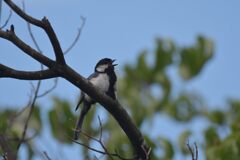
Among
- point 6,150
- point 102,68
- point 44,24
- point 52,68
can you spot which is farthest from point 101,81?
point 44,24

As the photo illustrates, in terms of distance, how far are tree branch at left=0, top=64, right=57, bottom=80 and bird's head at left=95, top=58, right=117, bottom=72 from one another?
7.66 feet

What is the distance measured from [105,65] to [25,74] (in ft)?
8.29

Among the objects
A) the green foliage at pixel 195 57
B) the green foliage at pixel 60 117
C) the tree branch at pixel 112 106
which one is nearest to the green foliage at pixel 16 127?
the green foliage at pixel 60 117

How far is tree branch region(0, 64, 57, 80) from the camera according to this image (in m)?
4.35

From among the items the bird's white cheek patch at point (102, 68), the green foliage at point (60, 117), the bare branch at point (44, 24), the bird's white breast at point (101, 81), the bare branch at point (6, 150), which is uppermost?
the green foliage at point (60, 117)

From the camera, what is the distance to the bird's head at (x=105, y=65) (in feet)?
22.2

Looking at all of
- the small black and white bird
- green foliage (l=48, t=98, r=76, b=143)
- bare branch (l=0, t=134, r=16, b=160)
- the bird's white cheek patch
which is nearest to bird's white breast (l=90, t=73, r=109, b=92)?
the small black and white bird

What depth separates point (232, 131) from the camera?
6.91m

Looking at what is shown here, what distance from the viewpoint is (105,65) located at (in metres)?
6.89

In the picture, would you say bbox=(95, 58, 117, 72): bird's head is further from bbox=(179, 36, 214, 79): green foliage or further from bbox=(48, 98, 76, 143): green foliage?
bbox=(179, 36, 214, 79): green foliage

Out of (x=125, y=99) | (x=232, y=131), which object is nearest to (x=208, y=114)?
(x=125, y=99)

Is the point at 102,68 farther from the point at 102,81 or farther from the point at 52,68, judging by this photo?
the point at 52,68

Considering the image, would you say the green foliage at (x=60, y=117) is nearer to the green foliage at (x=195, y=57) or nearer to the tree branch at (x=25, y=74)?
the green foliage at (x=195, y=57)

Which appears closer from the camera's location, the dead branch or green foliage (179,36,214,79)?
the dead branch
